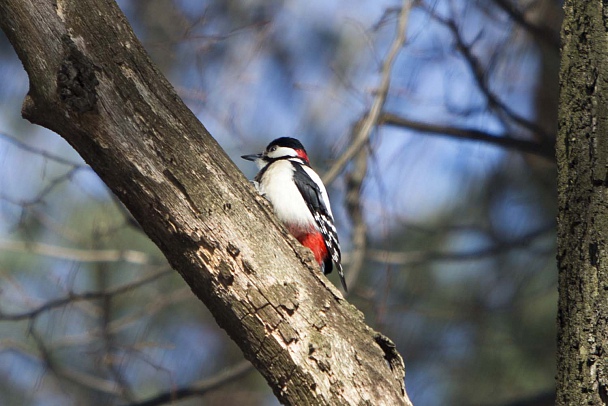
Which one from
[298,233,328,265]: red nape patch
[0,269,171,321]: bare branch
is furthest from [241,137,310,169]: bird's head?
[0,269,171,321]: bare branch

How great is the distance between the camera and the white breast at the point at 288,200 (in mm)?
3480

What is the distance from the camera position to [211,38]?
159 inches

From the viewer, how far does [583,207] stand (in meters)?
1.96

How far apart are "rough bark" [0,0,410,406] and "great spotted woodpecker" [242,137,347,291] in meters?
1.51

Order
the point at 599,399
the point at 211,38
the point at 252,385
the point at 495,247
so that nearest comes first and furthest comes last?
the point at 599,399, the point at 211,38, the point at 495,247, the point at 252,385

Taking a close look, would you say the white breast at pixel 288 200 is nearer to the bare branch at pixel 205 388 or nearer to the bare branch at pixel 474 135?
the bare branch at pixel 205 388

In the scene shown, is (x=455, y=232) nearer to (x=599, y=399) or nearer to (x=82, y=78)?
(x=599, y=399)

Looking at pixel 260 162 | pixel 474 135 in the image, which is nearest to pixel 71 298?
pixel 260 162

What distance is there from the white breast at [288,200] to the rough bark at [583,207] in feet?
5.32

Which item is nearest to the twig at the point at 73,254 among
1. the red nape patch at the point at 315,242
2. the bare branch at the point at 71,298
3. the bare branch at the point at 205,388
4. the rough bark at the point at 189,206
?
the bare branch at the point at 71,298

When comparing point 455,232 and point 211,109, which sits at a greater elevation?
point 455,232

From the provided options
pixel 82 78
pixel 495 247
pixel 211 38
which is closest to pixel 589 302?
pixel 82 78

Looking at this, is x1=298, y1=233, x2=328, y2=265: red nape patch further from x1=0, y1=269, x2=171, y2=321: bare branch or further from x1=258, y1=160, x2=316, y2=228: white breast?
x1=0, y1=269, x2=171, y2=321: bare branch

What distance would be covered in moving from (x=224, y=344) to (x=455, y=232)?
6.11 ft
